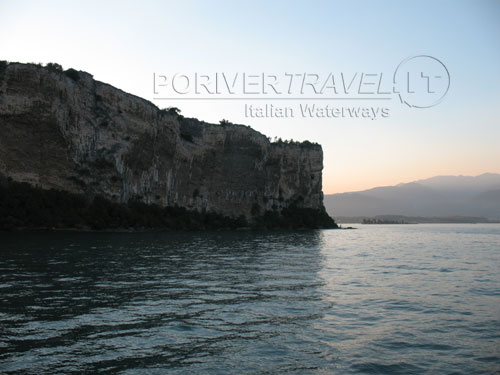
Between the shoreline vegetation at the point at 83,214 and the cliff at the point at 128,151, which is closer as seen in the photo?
the shoreline vegetation at the point at 83,214

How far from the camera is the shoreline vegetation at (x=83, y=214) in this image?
6241cm

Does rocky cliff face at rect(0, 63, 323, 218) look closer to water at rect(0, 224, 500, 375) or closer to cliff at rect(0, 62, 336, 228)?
cliff at rect(0, 62, 336, 228)

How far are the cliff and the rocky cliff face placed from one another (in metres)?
0.16

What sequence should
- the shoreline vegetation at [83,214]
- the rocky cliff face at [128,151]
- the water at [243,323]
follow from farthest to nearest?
the rocky cliff face at [128,151]
the shoreline vegetation at [83,214]
the water at [243,323]

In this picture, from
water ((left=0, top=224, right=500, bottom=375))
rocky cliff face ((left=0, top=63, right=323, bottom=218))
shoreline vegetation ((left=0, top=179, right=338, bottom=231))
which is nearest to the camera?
water ((left=0, top=224, right=500, bottom=375))

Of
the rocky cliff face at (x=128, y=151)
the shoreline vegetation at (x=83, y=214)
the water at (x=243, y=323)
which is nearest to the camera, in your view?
the water at (x=243, y=323)

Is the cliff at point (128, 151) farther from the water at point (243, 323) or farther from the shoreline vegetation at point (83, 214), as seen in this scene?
the water at point (243, 323)

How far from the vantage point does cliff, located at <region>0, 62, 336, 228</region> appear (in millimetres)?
69812

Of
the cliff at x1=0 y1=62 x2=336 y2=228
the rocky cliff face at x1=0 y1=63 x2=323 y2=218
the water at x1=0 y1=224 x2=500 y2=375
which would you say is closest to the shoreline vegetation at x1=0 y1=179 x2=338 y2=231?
the cliff at x1=0 y1=62 x2=336 y2=228

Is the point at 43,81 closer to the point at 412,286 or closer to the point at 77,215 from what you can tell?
the point at 77,215

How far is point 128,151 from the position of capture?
280ft

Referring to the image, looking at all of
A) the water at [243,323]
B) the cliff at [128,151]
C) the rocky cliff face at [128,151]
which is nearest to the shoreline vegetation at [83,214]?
the cliff at [128,151]

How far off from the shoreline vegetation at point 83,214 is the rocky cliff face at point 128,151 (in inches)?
97.2

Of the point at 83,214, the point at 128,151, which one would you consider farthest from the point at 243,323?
the point at 128,151
